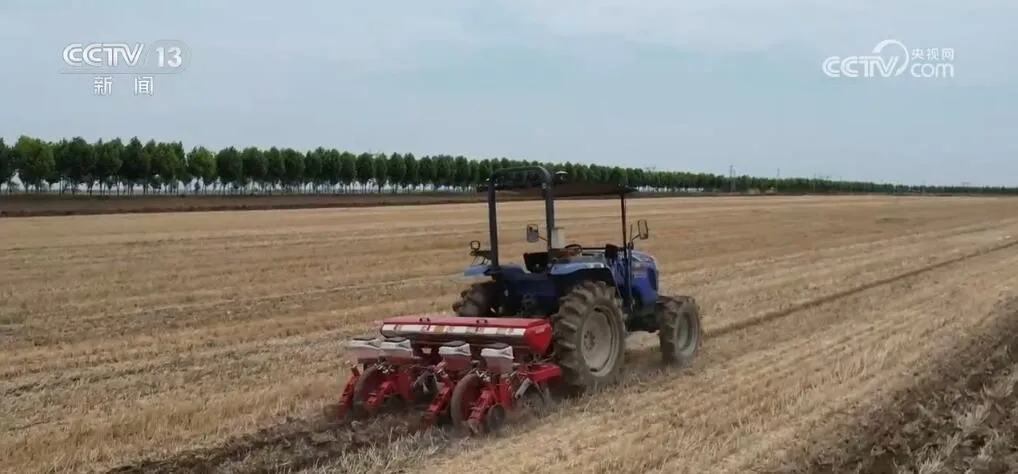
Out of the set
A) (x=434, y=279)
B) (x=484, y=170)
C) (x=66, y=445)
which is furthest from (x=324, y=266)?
(x=484, y=170)

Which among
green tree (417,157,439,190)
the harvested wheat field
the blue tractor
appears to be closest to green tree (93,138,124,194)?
green tree (417,157,439,190)

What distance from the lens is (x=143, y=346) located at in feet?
36.8

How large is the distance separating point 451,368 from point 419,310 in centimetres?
665

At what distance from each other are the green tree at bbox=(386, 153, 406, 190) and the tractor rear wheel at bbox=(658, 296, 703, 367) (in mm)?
94246

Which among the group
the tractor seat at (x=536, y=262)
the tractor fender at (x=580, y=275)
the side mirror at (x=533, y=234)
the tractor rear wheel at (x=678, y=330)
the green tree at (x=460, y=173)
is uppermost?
the green tree at (x=460, y=173)

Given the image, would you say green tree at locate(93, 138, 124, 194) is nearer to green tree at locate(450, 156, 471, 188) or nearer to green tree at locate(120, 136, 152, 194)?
green tree at locate(120, 136, 152, 194)

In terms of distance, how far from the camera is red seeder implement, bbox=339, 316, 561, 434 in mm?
7223

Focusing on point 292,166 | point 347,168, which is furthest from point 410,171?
point 292,166

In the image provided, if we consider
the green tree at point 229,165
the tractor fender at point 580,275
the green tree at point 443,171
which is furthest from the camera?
the green tree at point 443,171

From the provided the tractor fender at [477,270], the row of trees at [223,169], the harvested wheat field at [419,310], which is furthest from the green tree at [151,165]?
the tractor fender at [477,270]

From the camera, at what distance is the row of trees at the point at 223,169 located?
6956 cm

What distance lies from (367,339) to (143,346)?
456cm

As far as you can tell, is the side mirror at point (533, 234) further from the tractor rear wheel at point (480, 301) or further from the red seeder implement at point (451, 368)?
the red seeder implement at point (451, 368)

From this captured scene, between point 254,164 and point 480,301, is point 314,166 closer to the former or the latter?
point 254,164
